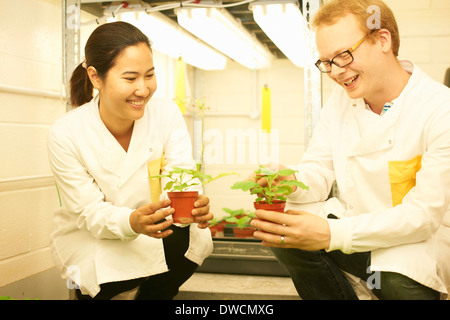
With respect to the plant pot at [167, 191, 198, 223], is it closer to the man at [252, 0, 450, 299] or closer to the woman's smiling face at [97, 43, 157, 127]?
the man at [252, 0, 450, 299]

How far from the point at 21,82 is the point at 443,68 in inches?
98.1

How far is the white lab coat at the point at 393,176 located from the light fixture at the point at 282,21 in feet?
1.72

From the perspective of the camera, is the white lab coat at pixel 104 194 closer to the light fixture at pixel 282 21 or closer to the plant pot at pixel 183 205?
the plant pot at pixel 183 205

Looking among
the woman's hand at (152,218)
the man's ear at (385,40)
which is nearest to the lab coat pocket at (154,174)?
the woman's hand at (152,218)

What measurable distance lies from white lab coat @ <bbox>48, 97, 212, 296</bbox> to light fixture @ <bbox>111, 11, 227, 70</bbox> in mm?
706

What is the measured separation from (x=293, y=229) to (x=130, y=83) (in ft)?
2.60

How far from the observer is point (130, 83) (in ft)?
5.18

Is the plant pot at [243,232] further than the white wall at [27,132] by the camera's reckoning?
Yes

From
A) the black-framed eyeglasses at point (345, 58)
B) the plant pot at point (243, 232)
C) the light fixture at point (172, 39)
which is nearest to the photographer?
the black-framed eyeglasses at point (345, 58)

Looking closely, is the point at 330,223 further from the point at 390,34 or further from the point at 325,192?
the point at 390,34

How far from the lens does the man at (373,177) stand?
1.25m

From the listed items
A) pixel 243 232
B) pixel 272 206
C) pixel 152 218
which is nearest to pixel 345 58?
pixel 272 206
